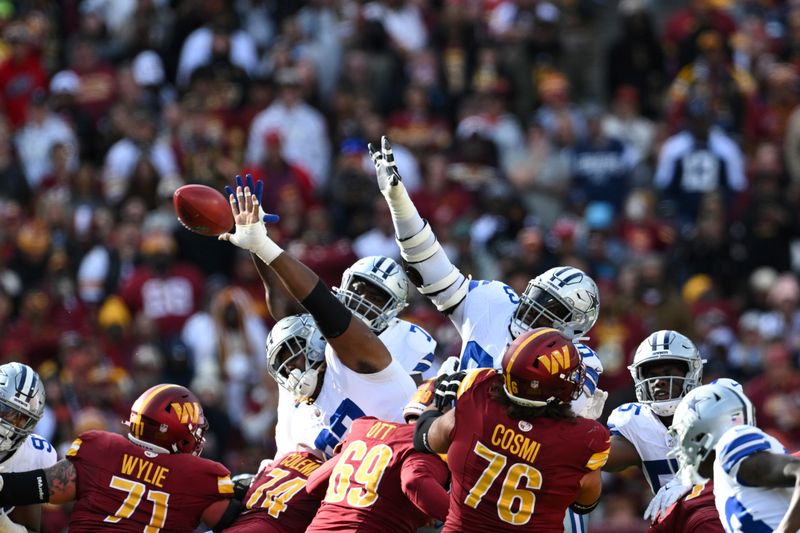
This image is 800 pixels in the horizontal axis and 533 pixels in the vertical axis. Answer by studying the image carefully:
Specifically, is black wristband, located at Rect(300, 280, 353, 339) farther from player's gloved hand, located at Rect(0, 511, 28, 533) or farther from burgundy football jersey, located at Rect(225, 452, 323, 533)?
player's gloved hand, located at Rect(0, 511, 28, 533)

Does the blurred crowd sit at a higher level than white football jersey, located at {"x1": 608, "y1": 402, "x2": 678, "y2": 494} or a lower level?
higher

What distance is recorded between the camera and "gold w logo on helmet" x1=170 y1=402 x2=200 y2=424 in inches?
328

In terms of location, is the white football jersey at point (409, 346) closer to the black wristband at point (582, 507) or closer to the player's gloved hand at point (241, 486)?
the player's gloved hand at point (241, 486)

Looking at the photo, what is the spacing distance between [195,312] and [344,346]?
7.64 meters

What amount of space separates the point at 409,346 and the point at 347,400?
989 mm

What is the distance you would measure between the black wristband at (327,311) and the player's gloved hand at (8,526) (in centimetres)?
190

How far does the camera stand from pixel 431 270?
29.6 ft

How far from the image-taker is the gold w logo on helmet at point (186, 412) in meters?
8.34

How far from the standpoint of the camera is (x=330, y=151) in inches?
681

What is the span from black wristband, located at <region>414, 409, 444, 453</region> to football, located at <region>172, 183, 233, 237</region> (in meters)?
1.39

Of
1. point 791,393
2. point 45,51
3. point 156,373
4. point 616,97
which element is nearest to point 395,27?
point 616,97

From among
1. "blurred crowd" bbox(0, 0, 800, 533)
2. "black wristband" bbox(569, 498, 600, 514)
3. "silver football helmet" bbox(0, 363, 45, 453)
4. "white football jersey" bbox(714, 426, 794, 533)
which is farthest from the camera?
"blurred crowd" bbox(0, 0, 800, 533)

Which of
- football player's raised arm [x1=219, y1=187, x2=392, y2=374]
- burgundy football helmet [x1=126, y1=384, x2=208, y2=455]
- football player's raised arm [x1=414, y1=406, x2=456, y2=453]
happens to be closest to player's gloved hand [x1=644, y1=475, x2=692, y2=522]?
football player's raised arm [x1=414, y1=406, x2=456, y2=453]

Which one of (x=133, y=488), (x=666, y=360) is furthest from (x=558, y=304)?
(x=133, y=488)
